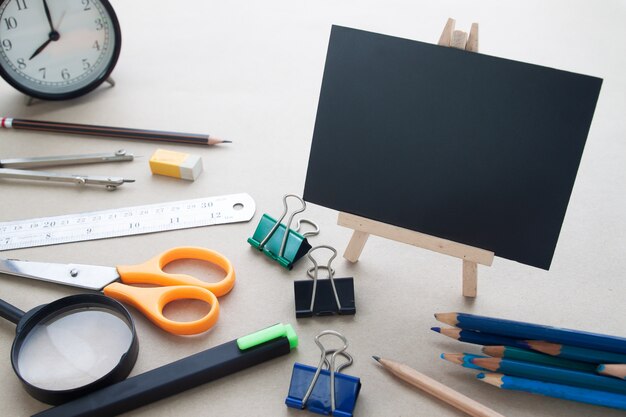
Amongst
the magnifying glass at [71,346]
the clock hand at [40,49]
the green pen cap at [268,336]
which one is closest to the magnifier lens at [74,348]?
the magnifying glass at [71,346]

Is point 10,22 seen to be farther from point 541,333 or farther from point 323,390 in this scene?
point 541,333

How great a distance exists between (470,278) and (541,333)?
16 cm

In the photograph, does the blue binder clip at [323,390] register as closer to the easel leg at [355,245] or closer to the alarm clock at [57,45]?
the easel leg at [355,245]

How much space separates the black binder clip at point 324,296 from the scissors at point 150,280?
112 millimetres

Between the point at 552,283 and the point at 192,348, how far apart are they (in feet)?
1.86

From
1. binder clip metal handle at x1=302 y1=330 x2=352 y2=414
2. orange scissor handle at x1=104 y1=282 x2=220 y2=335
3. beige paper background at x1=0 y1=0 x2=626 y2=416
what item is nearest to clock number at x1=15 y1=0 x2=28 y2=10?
beige paper background at x1=0 y1=0 x2=626 y2=416

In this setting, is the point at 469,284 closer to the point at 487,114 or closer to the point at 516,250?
the point at 516,250

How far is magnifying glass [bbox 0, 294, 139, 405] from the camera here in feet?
2.33

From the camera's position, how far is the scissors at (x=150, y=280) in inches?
31.7

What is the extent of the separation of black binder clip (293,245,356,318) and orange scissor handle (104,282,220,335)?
4.8 inches

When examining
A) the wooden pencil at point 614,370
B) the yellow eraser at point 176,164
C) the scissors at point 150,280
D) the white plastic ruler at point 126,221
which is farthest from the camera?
the yellow eraser at point 176,164

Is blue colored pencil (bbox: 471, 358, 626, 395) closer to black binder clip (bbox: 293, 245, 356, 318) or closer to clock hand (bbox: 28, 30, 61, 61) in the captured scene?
black binder clip (bbox: 293, 245, 356, 318)

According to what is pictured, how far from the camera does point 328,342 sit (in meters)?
0.80

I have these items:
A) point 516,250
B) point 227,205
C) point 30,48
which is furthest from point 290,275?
point 30,48
